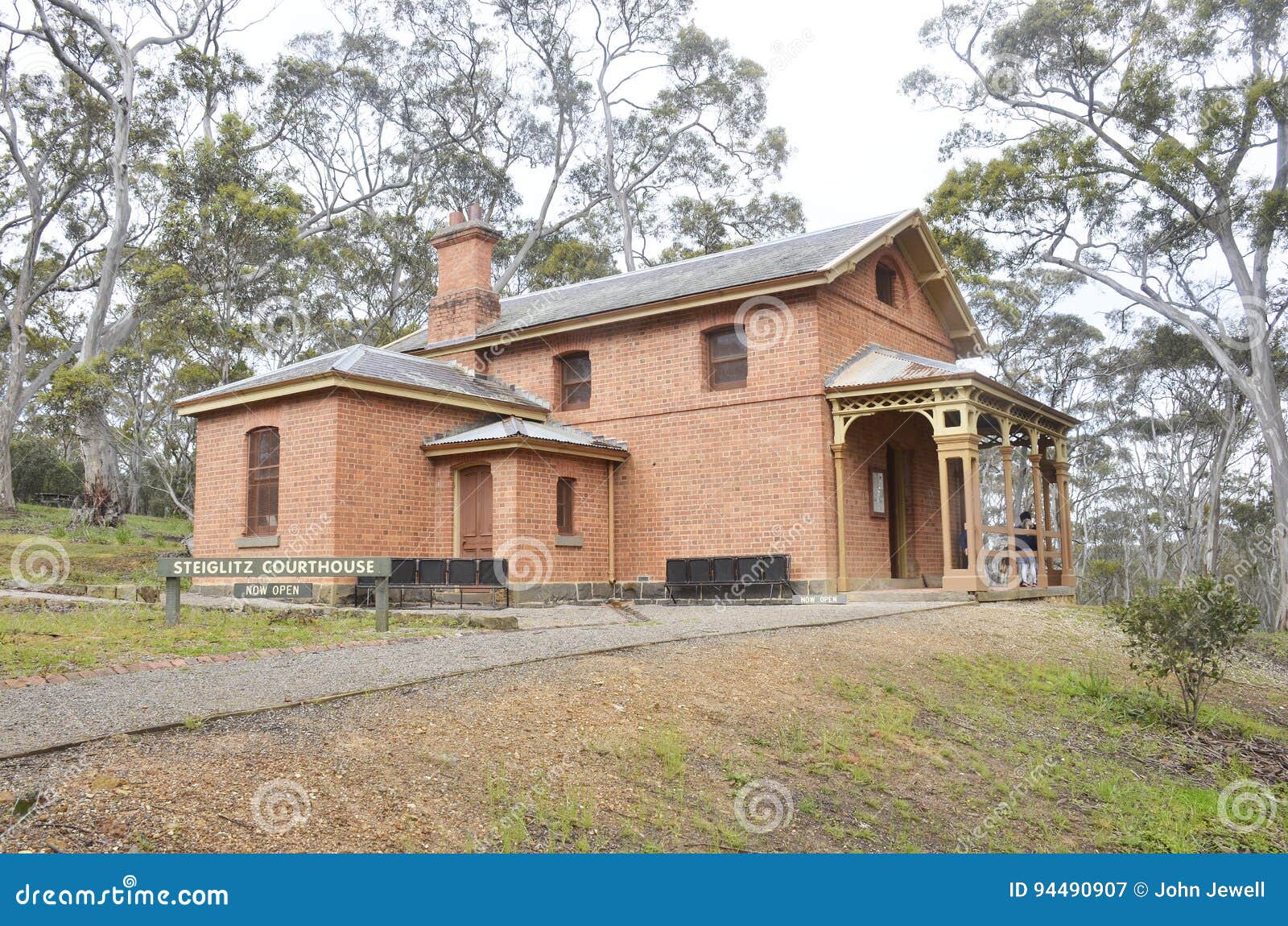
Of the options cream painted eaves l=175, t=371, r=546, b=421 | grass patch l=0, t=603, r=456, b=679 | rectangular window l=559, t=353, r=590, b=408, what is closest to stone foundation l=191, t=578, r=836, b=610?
grass patch l=0, t=603, r=456, b=679

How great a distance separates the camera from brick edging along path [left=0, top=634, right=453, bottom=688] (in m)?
6.97

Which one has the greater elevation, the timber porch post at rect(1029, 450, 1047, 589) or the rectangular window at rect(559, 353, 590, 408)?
the rectangular window at rect(559, 353, 590, 408)

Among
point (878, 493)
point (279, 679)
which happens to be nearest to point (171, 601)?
point (279, 679)

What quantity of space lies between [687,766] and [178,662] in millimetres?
4439

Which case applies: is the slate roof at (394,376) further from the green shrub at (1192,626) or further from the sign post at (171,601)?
the green shrub at (1192,626)

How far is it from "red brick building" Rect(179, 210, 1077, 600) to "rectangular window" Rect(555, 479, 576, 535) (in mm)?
32

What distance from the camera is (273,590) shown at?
34.2 feet

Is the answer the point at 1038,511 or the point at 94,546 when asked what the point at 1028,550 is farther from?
the point at 94,546

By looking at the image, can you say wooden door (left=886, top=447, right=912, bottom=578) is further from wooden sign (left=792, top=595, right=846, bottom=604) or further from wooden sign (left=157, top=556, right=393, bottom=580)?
wooden sign (left=157, top=556, right=393, bottom=580)

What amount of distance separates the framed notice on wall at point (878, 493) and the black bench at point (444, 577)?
6939 millimetres

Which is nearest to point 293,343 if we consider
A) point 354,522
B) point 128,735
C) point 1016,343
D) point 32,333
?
point 32,333

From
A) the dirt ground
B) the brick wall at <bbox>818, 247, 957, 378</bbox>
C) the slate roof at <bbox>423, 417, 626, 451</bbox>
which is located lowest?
the dirt ground

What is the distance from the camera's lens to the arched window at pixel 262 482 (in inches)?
664

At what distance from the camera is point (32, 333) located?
33.3 metres
